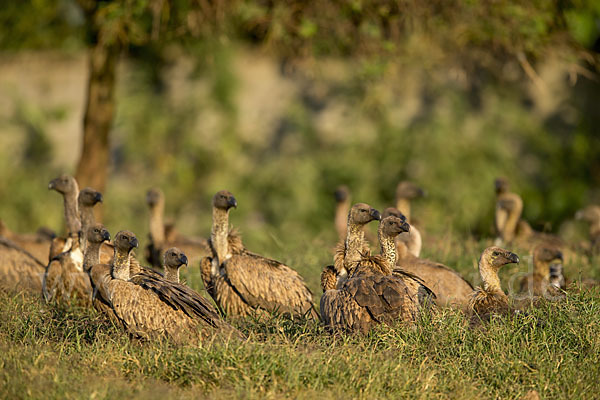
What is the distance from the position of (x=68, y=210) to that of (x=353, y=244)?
3.18 m

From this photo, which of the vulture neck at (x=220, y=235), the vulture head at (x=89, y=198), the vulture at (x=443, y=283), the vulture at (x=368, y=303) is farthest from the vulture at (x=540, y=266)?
the vulture head at (x=89, y=198)

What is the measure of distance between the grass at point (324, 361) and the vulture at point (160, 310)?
0.13 m

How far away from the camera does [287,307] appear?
700 centimetres

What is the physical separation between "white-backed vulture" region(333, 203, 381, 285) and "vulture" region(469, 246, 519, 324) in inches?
36.6

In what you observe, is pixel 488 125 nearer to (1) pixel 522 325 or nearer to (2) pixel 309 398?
(1) pixel 522 325

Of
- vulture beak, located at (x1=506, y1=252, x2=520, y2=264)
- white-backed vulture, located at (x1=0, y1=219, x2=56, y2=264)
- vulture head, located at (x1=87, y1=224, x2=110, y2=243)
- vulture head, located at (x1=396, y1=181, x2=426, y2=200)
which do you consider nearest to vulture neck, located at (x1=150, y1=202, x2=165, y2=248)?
white-backed vulture, located at (x1=0, y1=219, x2=56, y2=264)

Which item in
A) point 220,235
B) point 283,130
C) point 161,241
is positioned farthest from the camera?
point 283,130

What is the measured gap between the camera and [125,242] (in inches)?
240

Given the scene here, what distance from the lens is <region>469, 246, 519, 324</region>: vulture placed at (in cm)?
629

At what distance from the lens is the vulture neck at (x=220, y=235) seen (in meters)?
7.39

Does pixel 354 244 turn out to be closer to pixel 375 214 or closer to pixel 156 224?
pixel 375 214

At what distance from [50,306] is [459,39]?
22.1 ft

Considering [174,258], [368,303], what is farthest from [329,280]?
[174,258]

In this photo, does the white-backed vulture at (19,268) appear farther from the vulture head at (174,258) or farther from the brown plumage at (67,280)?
the vulture head at (174,258)
